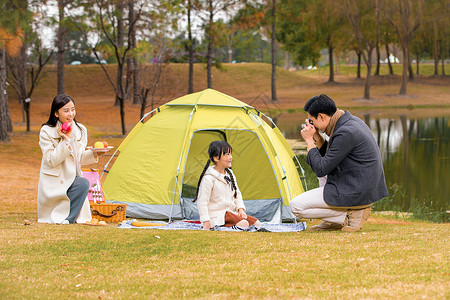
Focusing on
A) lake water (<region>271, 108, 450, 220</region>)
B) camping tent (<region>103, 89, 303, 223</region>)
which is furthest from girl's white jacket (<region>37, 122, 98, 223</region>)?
lake water (<region>271, 108, 450, 220</region>)

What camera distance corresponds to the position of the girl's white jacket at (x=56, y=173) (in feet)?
18.5

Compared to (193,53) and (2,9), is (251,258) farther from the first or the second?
(193,53)

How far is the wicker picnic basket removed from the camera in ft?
20.6

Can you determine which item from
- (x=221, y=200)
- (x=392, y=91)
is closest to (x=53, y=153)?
(x=221, y=200)

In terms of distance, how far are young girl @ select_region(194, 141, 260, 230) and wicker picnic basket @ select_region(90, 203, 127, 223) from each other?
3.23 feet

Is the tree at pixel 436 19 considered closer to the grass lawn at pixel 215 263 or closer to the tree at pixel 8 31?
the tree at pixel 8 31

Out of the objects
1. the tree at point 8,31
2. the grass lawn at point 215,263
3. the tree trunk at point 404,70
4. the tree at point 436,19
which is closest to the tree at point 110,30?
the tree at point 8,31

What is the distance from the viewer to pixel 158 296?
305 centimetres

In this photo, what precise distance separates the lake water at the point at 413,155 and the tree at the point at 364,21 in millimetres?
6219

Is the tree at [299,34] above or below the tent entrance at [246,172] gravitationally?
above

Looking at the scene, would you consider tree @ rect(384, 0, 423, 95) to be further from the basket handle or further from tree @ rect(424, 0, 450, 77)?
the basket handle

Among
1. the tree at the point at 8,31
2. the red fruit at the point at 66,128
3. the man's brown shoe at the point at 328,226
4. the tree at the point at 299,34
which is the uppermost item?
the tree at the point at 299,34

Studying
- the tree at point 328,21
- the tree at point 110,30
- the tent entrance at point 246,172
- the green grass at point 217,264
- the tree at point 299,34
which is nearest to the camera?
the green grass at point 217,264

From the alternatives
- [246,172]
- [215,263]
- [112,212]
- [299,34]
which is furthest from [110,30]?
[299,34]
